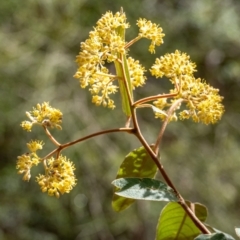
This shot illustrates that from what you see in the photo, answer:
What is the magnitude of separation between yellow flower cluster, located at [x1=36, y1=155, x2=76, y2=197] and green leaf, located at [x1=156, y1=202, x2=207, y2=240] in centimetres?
17

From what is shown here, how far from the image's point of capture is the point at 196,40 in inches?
108

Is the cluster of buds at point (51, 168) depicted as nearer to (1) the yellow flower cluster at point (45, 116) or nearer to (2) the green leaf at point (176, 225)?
(1) the yellow flower cluster at point (45, 116)

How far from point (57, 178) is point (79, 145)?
5.36ft

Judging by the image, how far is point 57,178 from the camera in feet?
2.18

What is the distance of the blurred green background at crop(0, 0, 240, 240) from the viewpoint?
233 centimetres

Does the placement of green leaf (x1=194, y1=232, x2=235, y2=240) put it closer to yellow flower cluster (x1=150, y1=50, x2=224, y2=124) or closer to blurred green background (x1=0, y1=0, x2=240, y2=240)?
yellow flower cluster (x1=150, y1=50, x2=224, y2=124)

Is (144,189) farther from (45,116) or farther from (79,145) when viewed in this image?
(79,145)

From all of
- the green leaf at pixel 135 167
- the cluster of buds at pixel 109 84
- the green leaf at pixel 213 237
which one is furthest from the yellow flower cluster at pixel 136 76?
the green leaf at pixel 213 237

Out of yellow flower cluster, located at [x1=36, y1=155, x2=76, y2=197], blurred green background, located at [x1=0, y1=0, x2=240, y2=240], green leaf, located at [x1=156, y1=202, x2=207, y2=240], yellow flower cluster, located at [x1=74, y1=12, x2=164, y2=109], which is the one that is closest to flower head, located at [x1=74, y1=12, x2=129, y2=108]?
yellow flower cluster, located at [x1=74, y1=12, x2=164, y2=109]

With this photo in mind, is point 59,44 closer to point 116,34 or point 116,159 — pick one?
point 116,159

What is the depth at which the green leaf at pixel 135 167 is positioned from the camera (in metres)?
0.77

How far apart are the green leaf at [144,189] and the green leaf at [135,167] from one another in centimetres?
11

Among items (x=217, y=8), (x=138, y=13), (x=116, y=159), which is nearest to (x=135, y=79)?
(x=116, y=159)

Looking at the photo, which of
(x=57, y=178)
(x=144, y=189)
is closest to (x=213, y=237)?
(x=144, y=189)
